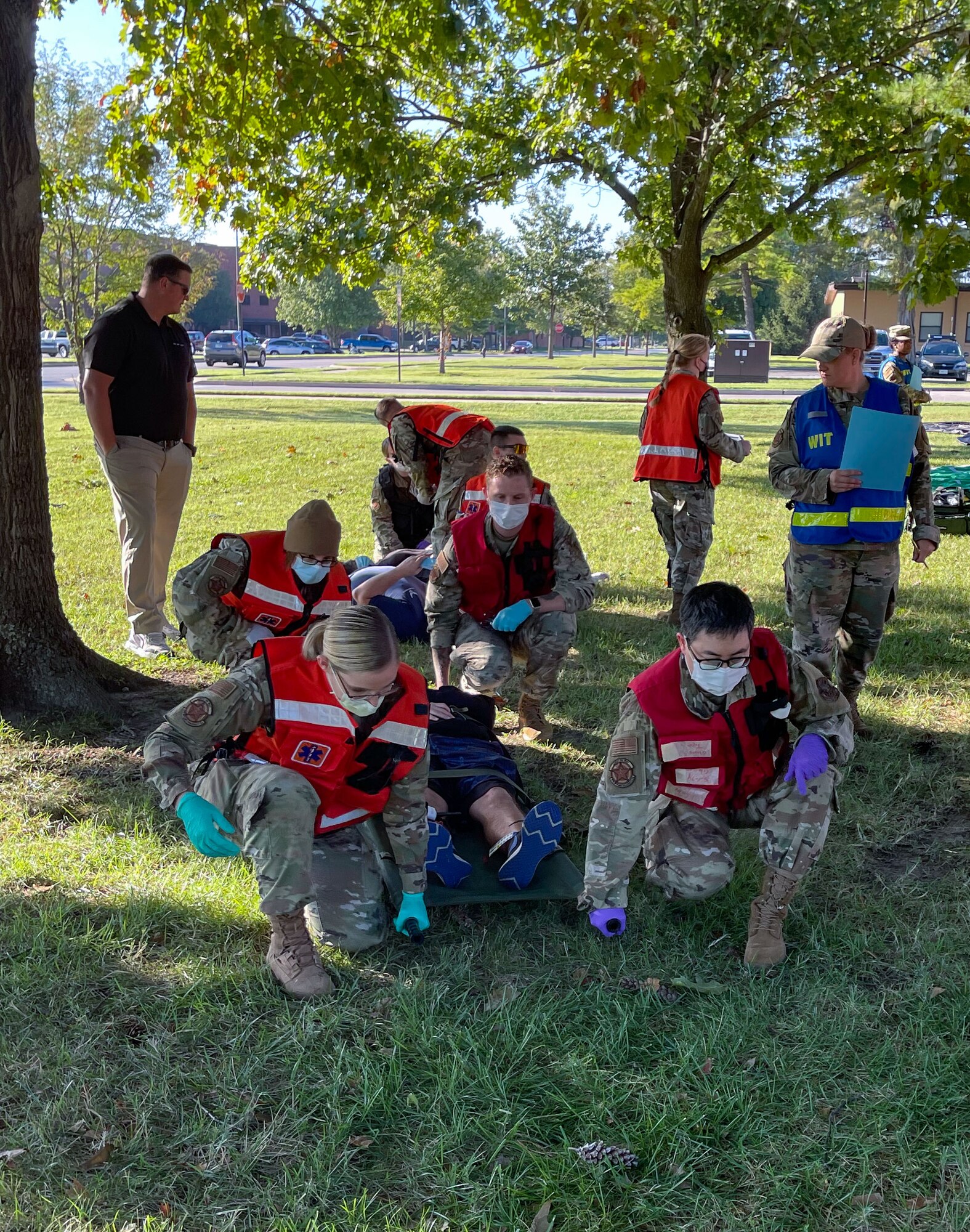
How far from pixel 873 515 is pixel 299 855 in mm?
3045

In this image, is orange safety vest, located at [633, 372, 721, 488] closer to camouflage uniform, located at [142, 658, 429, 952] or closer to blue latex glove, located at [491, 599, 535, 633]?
blue latex glove, located at [491, 599, 535, 633]

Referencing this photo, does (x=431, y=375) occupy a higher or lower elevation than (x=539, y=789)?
higher

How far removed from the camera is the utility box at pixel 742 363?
Result: 34.4 meters

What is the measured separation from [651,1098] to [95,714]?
3.41m

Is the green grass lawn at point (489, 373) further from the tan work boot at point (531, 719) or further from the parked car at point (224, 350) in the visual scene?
the tan work boot at point (531, 719)

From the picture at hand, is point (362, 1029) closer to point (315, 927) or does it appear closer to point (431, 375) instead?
point (315, 927)

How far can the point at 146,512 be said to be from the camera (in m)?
6.41

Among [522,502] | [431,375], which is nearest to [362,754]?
[522,502]

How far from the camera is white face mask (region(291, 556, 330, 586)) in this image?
459cm

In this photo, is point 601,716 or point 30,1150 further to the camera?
point 601,716

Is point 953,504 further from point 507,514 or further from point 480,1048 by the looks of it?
point 480,1048

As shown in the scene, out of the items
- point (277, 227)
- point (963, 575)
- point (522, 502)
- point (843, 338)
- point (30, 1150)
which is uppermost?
point (277, 227)

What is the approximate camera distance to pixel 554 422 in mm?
20719

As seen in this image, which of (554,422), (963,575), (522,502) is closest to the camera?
(522,502)
